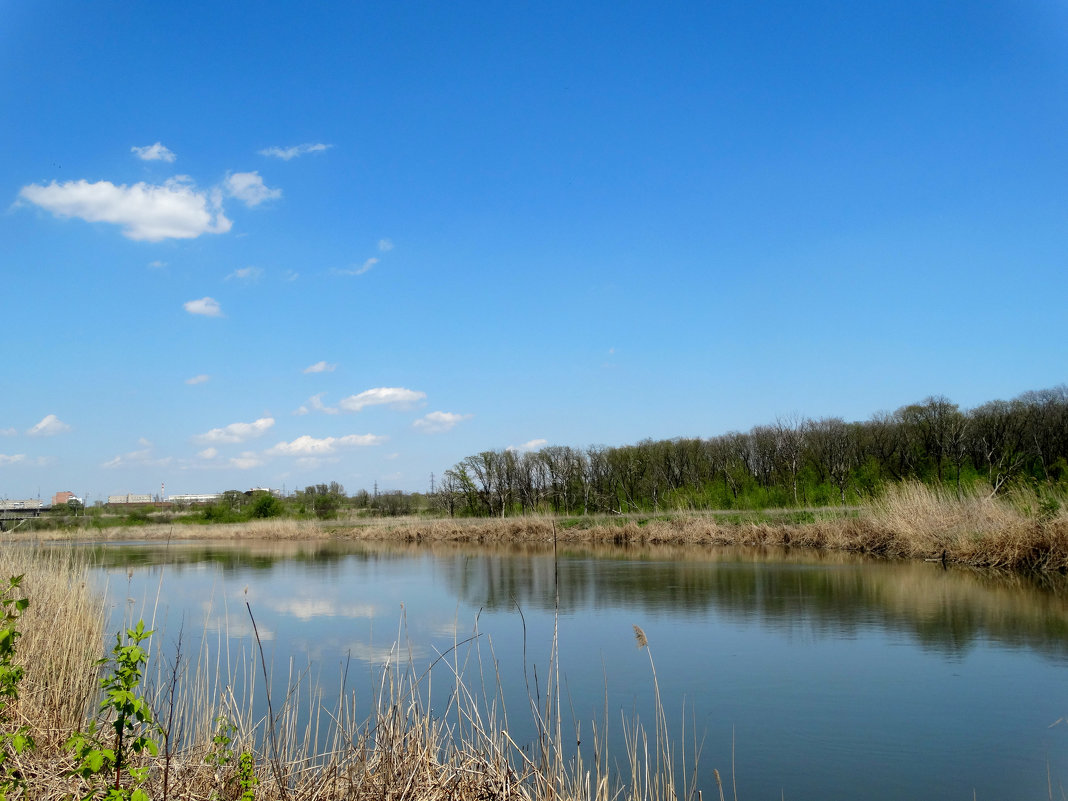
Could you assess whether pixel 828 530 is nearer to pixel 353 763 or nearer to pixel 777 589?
pixel 777 589

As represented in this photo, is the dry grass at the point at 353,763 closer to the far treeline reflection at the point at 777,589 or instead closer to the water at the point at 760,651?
the water at the point at 760,651

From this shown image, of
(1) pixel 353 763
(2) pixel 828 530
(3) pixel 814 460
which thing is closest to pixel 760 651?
(1) pixel 353 763

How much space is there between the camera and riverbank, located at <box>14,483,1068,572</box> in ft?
43.4

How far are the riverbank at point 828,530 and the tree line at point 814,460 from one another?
112 inches

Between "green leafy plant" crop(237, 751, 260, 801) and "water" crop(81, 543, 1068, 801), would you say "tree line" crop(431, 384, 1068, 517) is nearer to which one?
"water" crop(81, 543, 1068, 801)

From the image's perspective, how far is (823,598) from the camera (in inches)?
444

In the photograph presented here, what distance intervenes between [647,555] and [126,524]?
100 ft

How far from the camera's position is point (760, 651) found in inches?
312

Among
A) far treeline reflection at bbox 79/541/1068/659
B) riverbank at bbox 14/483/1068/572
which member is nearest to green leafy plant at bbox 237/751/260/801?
riverbank at bbox 14/483/1068/572

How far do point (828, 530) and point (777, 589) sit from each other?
7.98 meters

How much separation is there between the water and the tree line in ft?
46.0

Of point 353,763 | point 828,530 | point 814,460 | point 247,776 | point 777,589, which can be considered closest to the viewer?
point 247,776

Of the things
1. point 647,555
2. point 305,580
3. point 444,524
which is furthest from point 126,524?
point 647,555

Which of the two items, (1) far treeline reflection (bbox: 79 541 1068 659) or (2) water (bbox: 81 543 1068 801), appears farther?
(1) far treeline reflection (bbox: 79 541 1068 659)
